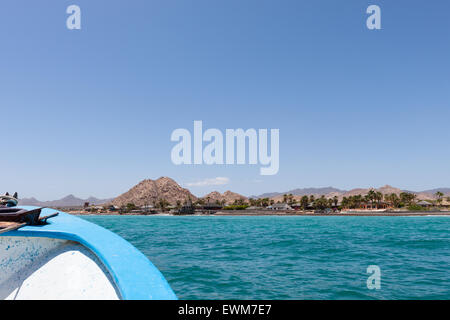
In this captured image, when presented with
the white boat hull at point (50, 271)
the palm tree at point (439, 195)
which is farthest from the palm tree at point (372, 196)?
the white boat hull at point (50, 271)

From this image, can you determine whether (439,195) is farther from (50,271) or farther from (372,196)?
(50,271)

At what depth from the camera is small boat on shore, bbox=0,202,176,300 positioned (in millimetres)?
2926

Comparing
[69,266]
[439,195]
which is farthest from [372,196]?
[69,266]

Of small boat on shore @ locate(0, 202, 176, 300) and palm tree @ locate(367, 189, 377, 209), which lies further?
palm tree @ locate(367, 189, 377, 209)

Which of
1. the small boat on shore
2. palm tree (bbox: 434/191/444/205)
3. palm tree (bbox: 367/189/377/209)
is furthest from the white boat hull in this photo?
palm tree (bbox: 434/191/444/205)

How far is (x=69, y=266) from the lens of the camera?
377 cm

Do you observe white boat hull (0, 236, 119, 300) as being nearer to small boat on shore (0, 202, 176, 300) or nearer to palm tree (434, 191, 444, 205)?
small boat on shore (0, 202, 176, 300)

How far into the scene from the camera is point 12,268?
4.10 metres

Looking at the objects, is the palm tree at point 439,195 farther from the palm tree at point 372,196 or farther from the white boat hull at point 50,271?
the white boat hull at point 50,271
